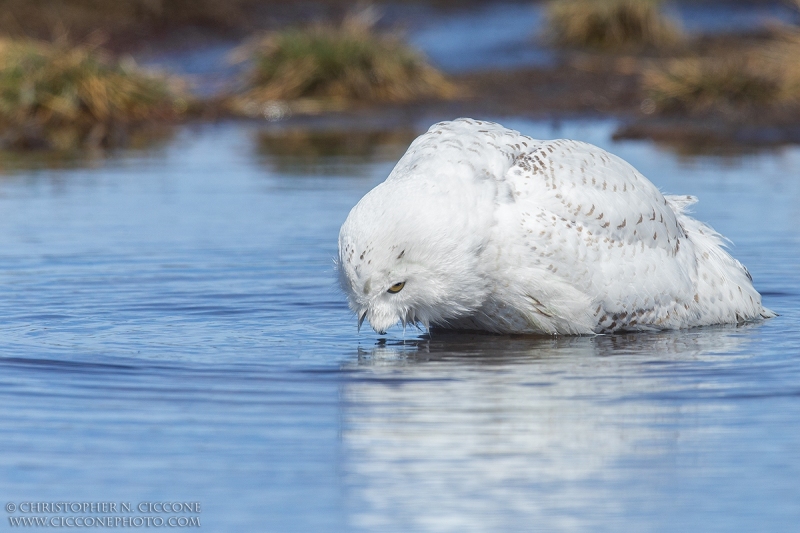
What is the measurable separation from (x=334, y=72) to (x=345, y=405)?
16.6 meters

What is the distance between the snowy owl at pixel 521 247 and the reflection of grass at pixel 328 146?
8.49 meters

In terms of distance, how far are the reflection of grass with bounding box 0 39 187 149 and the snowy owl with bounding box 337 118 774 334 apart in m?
12.7

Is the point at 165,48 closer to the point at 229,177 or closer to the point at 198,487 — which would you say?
the point at 229,177

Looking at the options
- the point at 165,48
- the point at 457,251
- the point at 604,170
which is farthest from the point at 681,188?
the point at 165,48

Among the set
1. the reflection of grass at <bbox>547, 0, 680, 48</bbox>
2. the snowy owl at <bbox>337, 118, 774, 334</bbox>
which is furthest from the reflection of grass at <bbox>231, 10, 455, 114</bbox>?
the snowy owl at <bbox>337, 118, 774, 334</bbox>

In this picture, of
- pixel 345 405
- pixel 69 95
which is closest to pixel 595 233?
pixel 345 405

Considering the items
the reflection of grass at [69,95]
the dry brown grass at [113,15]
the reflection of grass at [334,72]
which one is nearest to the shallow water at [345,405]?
the reflection of grass at [69,95]

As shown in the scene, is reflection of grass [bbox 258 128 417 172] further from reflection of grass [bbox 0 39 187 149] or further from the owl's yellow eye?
the owl's yellow eye

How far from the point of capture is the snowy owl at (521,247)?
6.66 meters

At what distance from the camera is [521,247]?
7.00 meters

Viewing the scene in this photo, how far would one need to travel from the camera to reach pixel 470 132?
746cm

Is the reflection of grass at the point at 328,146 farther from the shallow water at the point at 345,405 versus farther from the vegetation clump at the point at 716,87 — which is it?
the shallow water at the point at 345,405

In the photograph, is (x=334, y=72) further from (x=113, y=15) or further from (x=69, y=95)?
(x=113, y=15)

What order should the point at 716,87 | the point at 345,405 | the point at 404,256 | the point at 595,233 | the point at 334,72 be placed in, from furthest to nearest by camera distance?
the point at 334,72 → the point at 716,87 → the point at 595,233 → the point at 404,256 → the point at 345,405
